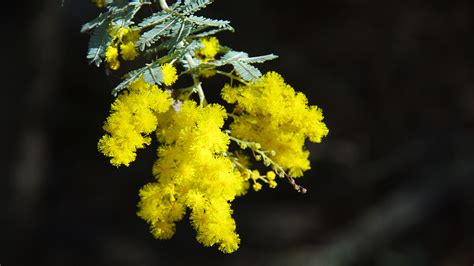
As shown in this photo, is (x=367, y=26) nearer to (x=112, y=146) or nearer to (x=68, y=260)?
(x=68, y=260)

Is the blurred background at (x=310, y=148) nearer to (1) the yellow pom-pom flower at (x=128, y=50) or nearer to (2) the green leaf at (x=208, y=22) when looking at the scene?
(1) the yellow pom-pom flower at (x=128, y=50)

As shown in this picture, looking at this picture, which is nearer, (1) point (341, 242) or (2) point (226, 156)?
(2) point (226, 156)

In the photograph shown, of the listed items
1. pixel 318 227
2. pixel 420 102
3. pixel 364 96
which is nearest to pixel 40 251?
pixel 318 227

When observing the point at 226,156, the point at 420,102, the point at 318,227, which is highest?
the point at 226,156

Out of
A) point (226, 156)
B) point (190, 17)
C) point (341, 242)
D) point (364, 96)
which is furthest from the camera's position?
point (364, 96)

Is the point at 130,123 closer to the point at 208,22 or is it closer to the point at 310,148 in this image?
the point at 208,22

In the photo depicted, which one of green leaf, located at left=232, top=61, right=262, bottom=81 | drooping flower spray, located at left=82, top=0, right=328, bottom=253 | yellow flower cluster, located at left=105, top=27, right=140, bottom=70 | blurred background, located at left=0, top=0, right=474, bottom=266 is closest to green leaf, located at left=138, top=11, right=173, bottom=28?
drooping flower spray, located at left=82, top=0, right=328, bottom=253

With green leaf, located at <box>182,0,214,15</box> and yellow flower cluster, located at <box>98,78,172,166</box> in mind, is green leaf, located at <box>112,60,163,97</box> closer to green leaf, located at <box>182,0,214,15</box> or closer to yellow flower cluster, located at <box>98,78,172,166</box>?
yellow flower cluster, located at <box>98,78,172,166</box>
